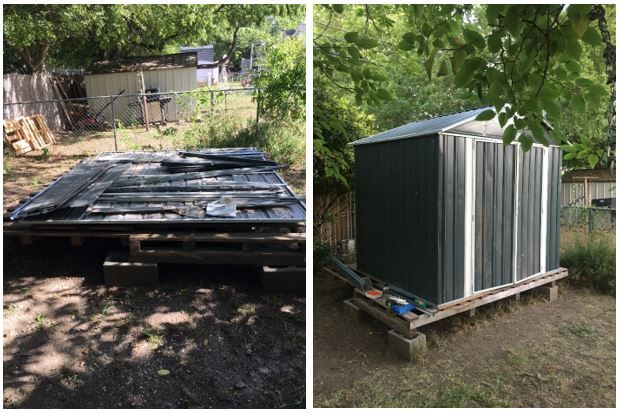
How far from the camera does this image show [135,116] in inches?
256

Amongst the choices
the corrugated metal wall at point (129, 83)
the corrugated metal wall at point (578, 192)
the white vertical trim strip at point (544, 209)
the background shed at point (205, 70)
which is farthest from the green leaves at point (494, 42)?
the corrugated metal wall at point (129, 83)

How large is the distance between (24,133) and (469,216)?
4.08m

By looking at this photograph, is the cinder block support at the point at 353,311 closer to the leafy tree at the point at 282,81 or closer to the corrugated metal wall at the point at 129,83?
the leafy tree at the point at 282,81

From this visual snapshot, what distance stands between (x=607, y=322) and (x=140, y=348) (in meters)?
3.42

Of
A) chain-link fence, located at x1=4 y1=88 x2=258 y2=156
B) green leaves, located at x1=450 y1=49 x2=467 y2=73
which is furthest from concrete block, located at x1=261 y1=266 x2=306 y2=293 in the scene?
chain-link fence, located at x1=4 y1=88 x2=258 y2=156

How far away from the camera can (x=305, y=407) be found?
66.4 inches

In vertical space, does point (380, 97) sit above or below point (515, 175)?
above

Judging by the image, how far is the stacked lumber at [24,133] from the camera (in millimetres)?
3822

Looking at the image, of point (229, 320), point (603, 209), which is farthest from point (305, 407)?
point (603, 209)

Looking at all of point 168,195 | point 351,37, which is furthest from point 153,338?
point 351,37

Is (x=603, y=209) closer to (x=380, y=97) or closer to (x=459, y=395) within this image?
(x=459, y=395)

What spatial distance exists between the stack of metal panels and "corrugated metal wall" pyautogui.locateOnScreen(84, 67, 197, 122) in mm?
2932

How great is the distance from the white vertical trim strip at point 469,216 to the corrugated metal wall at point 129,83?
16.1 ft

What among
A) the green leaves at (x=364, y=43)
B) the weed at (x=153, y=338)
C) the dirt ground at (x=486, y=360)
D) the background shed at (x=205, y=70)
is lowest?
the dirt ground at (x=486, y=360)
